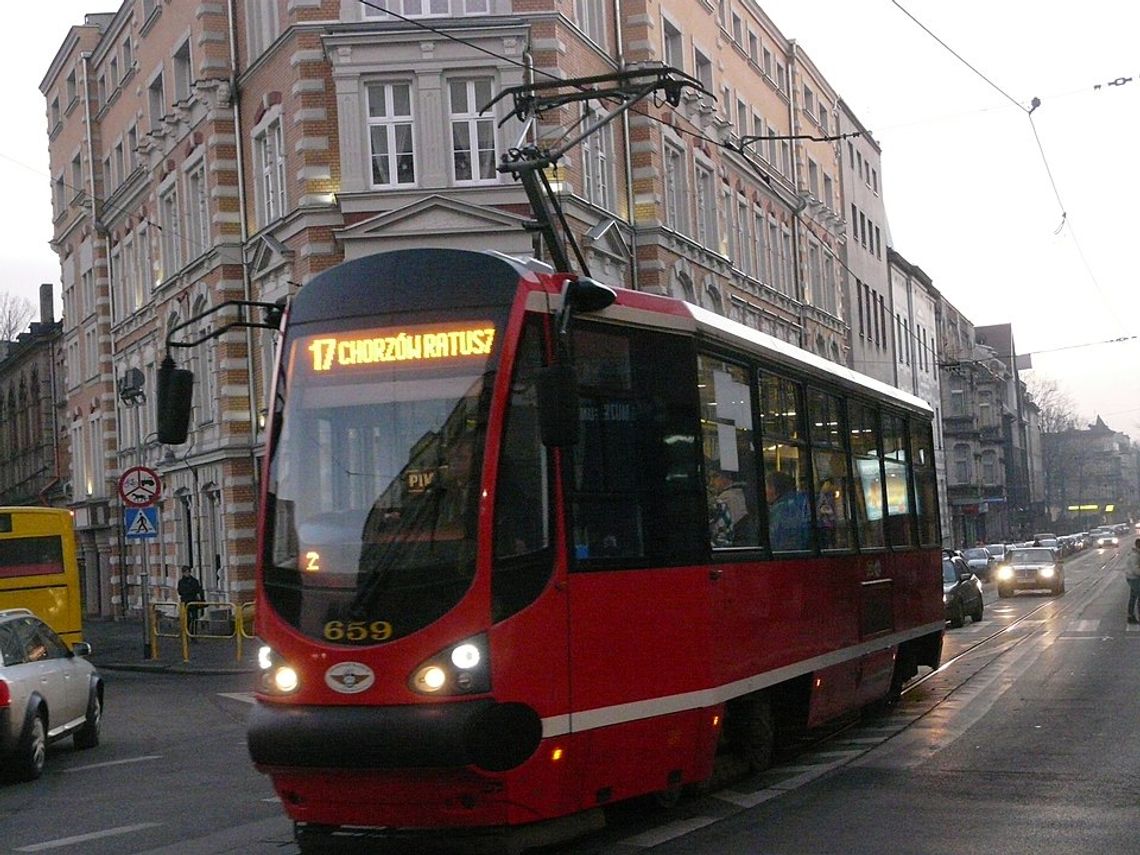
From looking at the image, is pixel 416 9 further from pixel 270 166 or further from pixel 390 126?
pixel 270 166

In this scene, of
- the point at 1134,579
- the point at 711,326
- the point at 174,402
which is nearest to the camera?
the point at 174,402

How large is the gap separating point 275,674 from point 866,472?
7278 millimetres

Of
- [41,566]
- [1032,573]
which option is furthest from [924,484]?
[1032,573]

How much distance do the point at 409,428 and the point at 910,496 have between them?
8.97m

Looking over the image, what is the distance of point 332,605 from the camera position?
8648 millimetres

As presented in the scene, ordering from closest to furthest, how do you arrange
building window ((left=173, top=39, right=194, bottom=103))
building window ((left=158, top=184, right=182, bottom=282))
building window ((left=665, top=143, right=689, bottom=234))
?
building window ((left=665, top=143, right=689, bottom=234)) < building window ((left=173, top=39, right=194, bottom=103)) < building window ((left=158, top=184, right=182, bottom=282))

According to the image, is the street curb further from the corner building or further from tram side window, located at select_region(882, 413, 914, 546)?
tram side window, located at select_region(882, 413, 914, 546)

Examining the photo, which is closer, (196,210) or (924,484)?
(924,484)

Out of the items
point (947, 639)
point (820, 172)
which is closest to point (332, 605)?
point (947, 639)

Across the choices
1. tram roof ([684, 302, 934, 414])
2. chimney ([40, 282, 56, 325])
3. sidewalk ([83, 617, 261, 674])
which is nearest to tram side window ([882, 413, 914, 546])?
tram roof ([684, 302, 934, 414])

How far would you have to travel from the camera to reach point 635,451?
9.58 meters

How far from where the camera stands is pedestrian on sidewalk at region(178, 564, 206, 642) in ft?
101

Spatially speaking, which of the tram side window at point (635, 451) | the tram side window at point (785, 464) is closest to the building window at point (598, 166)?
the tram side window at point (785, 464)

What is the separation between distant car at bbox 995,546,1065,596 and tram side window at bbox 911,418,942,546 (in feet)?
96.9
